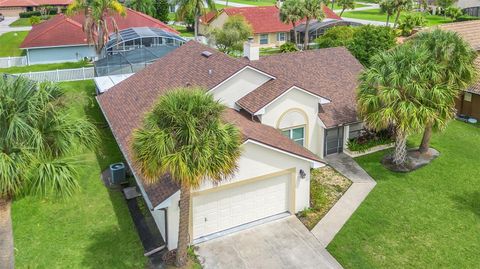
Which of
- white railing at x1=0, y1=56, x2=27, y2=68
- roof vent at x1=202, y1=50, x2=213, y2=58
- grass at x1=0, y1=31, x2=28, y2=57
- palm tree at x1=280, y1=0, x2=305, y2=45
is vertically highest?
palm tree at x1=280, y1=0, x2=305, y2=45

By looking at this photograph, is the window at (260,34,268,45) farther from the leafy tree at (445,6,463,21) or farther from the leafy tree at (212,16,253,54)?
the leafy tree at (445,6,463,21)

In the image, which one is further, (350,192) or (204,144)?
(350,192)

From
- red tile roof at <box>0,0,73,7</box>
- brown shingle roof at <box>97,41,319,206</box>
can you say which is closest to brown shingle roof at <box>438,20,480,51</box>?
brown shingle roof at <box>97,41,319,206</box>

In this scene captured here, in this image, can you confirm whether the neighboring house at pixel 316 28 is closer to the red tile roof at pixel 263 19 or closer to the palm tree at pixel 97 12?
the red tile roof at pixel 263 19

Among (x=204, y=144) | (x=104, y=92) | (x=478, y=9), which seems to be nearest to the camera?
(x=204, y=144)

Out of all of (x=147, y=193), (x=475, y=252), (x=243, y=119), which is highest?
(x=243, y=119)

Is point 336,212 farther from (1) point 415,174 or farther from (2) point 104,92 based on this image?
(2) point 104,92

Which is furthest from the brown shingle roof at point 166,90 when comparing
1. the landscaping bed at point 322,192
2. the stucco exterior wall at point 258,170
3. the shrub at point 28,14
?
the shrub at point 28,14

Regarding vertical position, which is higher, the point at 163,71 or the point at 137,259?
the point at 163,71

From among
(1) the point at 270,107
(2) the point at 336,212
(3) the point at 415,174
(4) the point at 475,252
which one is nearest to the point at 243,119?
(1) the point at 270,107
